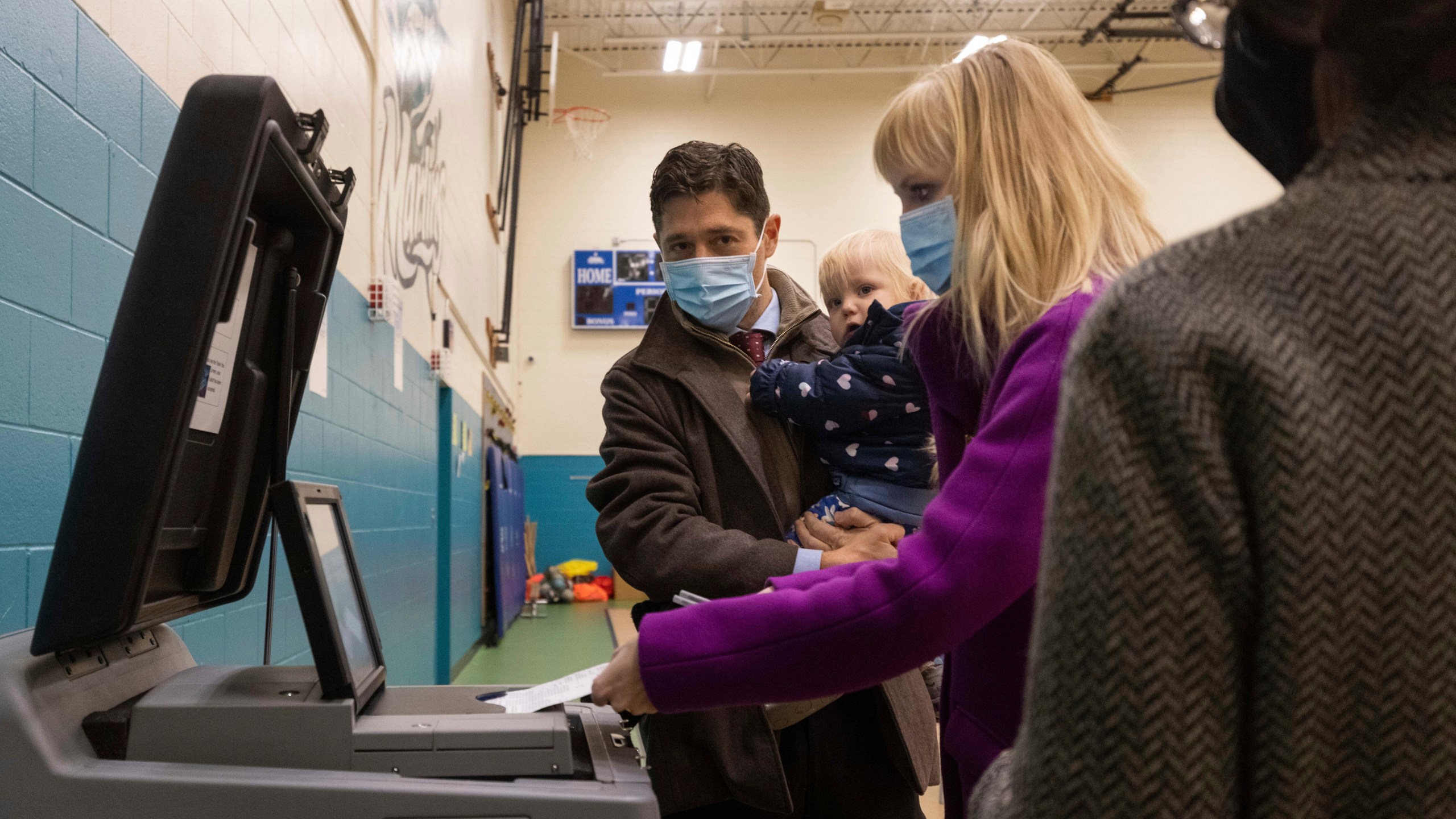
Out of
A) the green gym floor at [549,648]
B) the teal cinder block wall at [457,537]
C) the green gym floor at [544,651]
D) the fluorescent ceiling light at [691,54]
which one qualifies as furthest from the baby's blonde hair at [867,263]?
the fluorescent ceiling light at [691,54]

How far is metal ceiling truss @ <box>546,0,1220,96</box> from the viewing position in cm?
981

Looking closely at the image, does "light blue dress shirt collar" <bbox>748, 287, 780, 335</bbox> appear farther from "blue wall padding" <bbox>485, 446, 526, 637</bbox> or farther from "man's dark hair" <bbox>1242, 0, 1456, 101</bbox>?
"blue wall padding" <bbox>485, 446, 526, 637</bbox>

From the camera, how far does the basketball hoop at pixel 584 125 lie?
980 cm

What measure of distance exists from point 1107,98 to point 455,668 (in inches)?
366

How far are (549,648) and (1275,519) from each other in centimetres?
618

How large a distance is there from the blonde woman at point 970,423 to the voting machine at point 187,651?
0.15 m

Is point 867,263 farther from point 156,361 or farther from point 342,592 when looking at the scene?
point 156,361

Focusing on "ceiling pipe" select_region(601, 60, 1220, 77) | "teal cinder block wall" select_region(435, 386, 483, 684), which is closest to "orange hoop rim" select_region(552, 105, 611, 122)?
"ceiling pipe" select_region(601, 60, 1220, 77)

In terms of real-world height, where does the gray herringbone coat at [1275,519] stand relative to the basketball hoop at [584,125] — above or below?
below

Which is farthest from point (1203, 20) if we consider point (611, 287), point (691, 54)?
point (611, 287)

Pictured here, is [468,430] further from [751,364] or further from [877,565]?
[877,565]

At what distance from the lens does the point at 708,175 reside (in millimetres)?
1624

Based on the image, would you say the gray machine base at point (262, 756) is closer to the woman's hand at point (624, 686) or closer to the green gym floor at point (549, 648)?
the woman's hand at point (624, 686)

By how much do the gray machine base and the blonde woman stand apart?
0.12 meters
